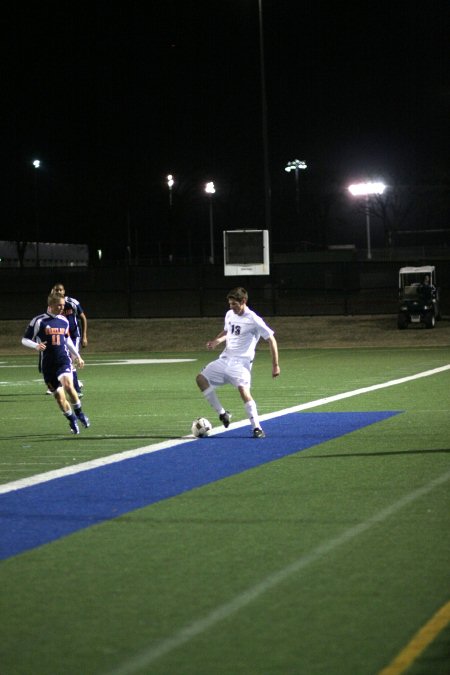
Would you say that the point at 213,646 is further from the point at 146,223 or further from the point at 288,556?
the point at 146,223

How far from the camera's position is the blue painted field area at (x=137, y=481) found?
31.0 feet

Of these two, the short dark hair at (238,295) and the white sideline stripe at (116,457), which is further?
the short dark hair at (238,295)

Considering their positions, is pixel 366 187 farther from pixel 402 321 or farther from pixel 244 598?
pixel 244 598

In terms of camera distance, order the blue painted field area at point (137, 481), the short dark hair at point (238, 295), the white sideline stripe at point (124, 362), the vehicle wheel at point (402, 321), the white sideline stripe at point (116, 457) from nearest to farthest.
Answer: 1. the blue painted field area at point (137, 481)
2. the white sideline stripe at point (116, 457)
3. the short dark hair at point (238, 295)
4. the white sideline stripe at point (124, 362)
5. the vehicle wheel at point (402, 321)

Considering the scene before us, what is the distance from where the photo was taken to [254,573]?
25.1 ft

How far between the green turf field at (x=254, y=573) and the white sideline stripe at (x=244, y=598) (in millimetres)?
12

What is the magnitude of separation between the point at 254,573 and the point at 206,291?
181ft

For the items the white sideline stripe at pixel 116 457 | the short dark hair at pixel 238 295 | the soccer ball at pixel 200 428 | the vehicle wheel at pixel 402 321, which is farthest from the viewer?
the vehicle wheel at pixel 402 321

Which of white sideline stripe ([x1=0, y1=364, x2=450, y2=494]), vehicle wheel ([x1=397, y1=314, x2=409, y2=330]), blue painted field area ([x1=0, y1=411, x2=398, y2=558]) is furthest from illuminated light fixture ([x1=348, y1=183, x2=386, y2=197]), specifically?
blue painted field area ([x1=0, y1=411, x2=398, y2=558])

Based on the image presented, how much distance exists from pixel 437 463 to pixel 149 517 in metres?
3.69

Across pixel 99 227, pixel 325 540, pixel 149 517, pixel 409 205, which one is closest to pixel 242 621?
pixel 325 540

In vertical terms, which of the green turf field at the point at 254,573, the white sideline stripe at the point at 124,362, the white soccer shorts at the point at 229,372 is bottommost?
the white sideline stripe at the point at 124,362

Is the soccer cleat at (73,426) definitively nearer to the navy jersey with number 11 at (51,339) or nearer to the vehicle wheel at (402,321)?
the navy jersey with number 11 at (51,339)

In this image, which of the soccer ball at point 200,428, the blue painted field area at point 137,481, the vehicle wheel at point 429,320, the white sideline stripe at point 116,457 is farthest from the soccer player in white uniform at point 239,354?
the vehicle wheel at point 429,320
